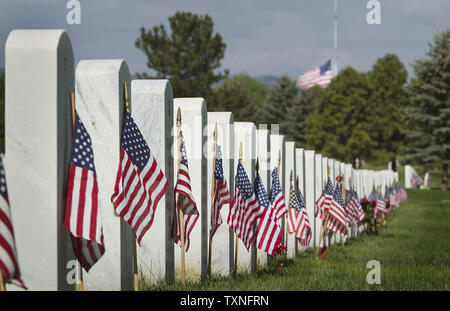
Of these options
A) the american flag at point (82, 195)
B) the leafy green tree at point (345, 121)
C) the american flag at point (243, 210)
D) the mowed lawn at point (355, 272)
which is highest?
the leafy green tree at point (345, 121)

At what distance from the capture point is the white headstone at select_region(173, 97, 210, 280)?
7555 millimetres

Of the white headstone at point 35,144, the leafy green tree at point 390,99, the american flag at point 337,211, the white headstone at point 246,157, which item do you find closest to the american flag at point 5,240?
the white headstone at point 35,144

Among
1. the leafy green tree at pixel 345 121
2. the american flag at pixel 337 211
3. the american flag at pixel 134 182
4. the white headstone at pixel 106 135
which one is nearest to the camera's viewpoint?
the american flag at pixel 134 182

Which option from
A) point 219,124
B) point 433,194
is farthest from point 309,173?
point 433,194

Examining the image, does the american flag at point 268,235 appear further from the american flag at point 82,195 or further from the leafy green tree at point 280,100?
the leafy green tree at point 280,100

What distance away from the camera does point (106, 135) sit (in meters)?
5.63

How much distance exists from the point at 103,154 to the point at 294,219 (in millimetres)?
5972

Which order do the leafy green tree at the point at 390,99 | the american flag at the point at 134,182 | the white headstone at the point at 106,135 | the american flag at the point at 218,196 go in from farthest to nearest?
the leafy green tree at the point at 390,99 → the american flag at the point at 218,196 → the white headstone at the point at 106,135 → the american flag at the point at 134,182

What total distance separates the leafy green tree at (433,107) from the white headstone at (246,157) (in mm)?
49498

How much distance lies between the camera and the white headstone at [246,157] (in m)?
8.97

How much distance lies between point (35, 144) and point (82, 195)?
50 cm

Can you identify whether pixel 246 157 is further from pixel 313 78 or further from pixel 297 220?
pixel 313 78

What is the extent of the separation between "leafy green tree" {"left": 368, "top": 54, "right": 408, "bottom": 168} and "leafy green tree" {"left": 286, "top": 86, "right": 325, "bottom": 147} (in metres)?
7.36

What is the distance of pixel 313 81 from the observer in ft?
117
